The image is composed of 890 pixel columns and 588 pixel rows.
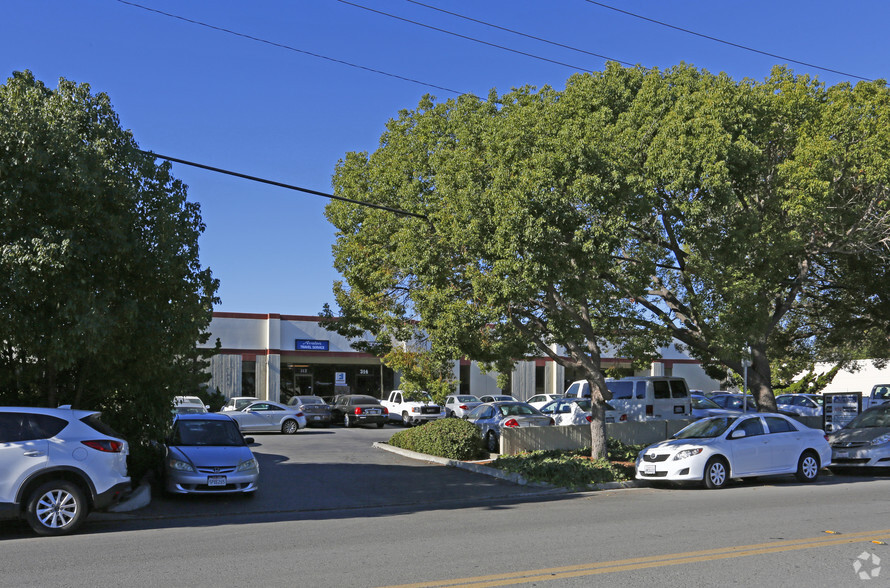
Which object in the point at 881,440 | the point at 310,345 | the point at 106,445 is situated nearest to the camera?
the point at 106,445

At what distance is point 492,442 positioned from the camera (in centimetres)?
2323

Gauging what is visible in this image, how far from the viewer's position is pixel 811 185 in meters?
17.2

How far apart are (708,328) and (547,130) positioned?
5.68 meters

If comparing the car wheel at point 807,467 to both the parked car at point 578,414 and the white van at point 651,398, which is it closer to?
the parked car at point 578,414

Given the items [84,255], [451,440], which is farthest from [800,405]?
[84,255]

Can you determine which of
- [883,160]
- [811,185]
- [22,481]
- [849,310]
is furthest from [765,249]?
[22,481]

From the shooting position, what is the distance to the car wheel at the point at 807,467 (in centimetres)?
1681

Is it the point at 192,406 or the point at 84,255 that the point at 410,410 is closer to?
the point at 192,406

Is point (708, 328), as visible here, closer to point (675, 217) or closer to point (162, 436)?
point (675, 217)

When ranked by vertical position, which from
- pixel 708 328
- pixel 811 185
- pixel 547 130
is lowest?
pixel 708 328

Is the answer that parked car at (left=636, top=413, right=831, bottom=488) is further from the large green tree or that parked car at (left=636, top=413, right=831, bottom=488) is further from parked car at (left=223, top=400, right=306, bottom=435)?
parked car at (left=223, top=400, right=306, bottom=435)

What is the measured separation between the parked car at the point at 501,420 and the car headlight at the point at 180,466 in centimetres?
1056

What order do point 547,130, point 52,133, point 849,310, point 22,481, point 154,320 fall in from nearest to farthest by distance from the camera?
point 22,481
point 52,133
point 154,320
point 547,130
point 849,310

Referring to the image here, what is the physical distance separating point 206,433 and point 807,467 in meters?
12.5
